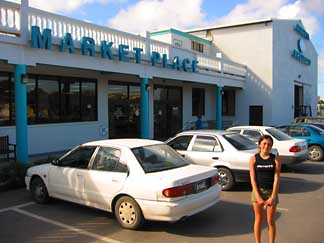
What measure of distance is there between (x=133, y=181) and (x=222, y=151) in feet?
11.9

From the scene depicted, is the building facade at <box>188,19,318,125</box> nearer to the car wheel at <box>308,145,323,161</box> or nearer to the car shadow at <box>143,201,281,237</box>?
the car wheel at <box>308,145,323,161</box>

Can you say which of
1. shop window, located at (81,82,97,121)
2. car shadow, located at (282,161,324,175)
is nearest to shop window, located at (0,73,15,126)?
shop window, located at (81,82,97,121)

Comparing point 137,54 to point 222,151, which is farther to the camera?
point 137,54

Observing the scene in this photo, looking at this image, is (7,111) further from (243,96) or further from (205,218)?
(243,96)

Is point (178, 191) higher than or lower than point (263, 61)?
lower

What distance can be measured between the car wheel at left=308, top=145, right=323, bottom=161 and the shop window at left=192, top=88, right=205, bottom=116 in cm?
1075

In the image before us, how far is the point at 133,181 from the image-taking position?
6.16 meters

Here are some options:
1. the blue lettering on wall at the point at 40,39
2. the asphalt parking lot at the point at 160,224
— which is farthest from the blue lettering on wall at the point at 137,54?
the asphalt parking lot at the point at 160,224

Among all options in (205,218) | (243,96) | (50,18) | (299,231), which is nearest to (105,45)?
(50,18)

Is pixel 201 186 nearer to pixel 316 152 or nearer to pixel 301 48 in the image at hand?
pixel 316 152

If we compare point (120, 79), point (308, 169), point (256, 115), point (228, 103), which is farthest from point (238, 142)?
point (228, 103)

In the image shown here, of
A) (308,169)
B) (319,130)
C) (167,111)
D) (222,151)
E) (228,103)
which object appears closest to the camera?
(222,151)

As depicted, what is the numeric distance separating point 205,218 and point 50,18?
809 centimetres

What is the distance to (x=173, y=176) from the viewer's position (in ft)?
20.0
